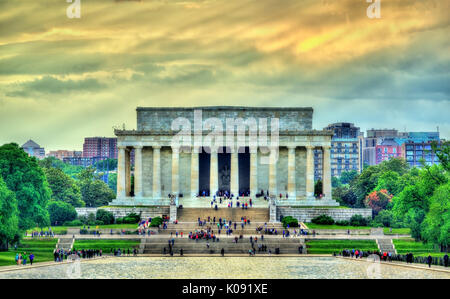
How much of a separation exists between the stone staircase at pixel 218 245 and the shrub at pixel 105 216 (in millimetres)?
17986

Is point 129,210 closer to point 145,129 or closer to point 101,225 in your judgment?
point 101,225

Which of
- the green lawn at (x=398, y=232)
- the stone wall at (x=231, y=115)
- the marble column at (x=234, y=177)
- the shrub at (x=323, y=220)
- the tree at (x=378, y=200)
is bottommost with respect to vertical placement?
the green lawn at (x=398, y=232)

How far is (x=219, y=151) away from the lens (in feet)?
366

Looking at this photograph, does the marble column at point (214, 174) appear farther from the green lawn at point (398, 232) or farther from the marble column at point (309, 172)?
the green lawn at point (398, 232)

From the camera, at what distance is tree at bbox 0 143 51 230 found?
75188 mm

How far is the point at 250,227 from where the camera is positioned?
87.3 meters

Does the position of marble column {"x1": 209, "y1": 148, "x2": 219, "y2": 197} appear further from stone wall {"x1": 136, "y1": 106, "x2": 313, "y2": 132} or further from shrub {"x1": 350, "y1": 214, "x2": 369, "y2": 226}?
shrub {"x1": 350, "y1": 214, "x2": 369, "y2": 226}

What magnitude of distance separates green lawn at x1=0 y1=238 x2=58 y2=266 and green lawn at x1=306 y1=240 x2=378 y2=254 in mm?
29614

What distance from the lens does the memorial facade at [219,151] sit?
107875 millimetres

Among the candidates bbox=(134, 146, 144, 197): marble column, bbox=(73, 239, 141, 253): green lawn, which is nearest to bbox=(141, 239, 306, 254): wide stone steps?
bbox=(73, 239, 141, 253): green lawn

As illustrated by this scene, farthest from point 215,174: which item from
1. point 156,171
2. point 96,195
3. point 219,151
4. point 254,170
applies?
point 96,195

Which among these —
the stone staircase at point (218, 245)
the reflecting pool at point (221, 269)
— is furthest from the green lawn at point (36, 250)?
the stone staircase at point (218, 245)
